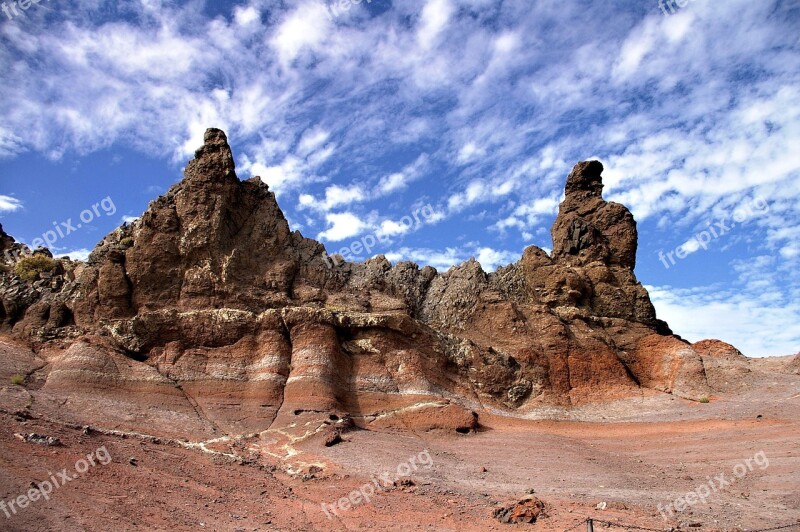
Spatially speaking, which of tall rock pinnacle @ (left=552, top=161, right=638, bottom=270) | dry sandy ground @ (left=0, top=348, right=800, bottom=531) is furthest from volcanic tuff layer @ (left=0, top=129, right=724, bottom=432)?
dry sandy ground @ (left=0, top=348, right=800, bottom=531)

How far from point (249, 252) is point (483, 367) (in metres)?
17.8

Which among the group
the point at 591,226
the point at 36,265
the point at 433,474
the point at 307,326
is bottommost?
the point at 433,474

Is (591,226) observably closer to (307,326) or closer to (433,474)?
(307,326)

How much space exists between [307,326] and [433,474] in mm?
13218

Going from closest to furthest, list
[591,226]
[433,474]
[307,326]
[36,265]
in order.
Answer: [433,474]
[307,326]
[36,265]
[591,226]

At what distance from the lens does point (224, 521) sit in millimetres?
19031

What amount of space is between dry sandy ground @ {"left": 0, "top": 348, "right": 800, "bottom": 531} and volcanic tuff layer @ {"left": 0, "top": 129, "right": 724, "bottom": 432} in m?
3.33

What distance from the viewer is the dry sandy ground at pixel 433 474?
18750 millimetres

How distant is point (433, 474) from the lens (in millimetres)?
25406

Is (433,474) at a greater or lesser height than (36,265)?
lesser

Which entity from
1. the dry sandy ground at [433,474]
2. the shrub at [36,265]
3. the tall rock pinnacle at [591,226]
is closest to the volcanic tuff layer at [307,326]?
the tall rock pinnacle at [591,226]

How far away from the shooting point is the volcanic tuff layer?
3222 centimetres

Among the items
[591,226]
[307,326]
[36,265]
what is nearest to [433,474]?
[307,326]

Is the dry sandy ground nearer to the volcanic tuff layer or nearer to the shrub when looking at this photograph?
the volcanic tuff layer
